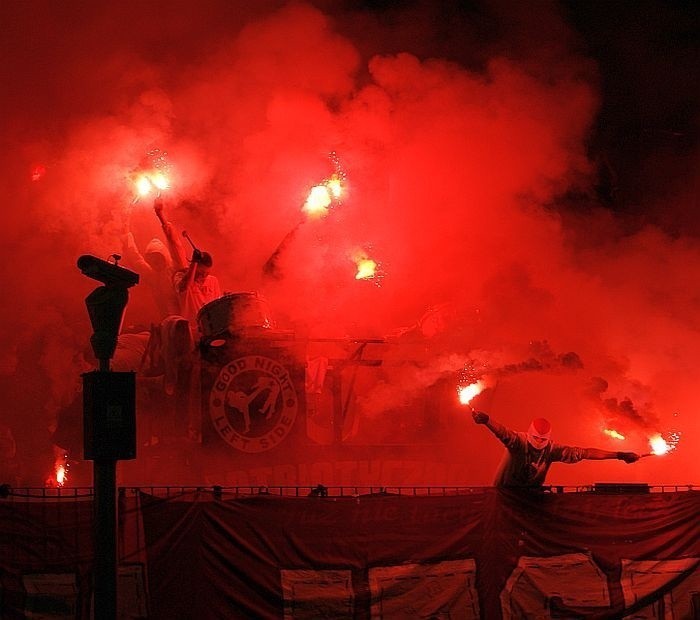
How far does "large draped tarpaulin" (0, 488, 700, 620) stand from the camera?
5.42 metres

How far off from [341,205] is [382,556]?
6394 mm

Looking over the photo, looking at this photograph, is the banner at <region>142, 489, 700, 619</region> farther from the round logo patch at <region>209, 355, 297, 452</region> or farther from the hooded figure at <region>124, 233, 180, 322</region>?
the hooded figure at <region>124, 233, 180, 322</region>

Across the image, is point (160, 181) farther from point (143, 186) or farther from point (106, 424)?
point (106, 424)

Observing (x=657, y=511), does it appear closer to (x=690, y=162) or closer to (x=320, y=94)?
(x=320, y=94)

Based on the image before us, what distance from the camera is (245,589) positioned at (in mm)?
5570

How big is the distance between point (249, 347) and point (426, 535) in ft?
10.4

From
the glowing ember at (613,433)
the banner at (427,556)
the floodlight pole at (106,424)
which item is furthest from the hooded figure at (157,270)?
the floodlight pole at (106,424)

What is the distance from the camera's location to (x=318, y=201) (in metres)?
11.4

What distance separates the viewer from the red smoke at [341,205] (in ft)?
36.4

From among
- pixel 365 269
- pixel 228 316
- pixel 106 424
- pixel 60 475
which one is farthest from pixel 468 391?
pixel 60 475

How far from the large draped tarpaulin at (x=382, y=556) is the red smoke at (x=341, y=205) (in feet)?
13.8

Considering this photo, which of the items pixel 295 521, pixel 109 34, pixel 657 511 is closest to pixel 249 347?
pixel 295 521

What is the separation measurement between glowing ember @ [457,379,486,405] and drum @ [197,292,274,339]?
202cm

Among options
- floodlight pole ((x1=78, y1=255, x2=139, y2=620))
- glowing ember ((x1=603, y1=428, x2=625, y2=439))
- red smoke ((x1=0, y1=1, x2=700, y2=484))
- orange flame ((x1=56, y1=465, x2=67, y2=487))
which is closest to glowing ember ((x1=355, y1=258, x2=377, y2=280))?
red smoke ((x1=0, y1=1, x2=700, y2=484))
